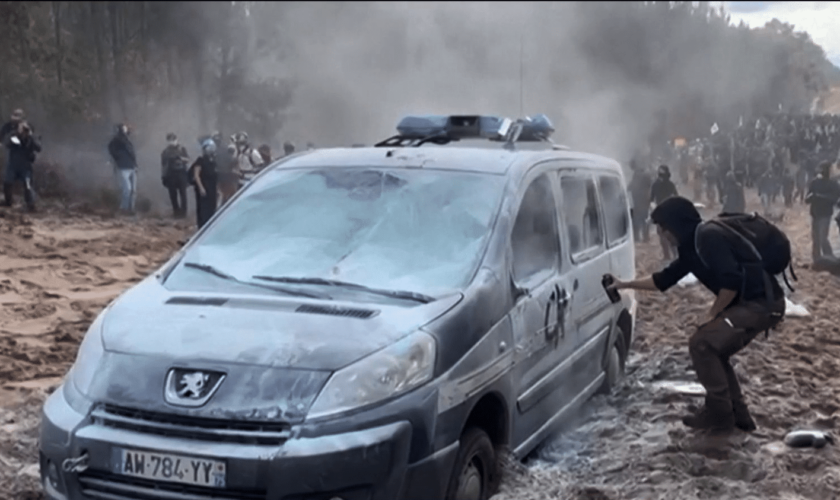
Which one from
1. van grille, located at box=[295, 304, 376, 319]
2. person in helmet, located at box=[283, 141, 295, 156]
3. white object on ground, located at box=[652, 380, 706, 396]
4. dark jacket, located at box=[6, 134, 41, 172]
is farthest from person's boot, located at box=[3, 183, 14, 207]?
van grille, located at box=[295, 304, 376, 319]

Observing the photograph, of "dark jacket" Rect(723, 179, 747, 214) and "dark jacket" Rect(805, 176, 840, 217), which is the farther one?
"dark jacket" Rect(723, 179, 747, 214)

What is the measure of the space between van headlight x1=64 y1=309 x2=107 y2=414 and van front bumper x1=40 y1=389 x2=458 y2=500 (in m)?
0.05

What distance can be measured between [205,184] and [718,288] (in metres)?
9.79

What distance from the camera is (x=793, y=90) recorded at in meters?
9.09

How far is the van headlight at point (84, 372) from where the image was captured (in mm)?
3322

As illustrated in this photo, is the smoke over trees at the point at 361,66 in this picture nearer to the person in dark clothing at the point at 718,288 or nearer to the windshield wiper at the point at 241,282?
the person in dark clothing at the point at 718,288

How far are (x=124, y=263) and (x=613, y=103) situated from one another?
32024 mm

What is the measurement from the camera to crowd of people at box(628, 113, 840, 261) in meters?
7.99

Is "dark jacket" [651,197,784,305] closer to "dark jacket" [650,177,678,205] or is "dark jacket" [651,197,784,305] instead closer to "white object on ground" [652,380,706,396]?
"white object on ground" [652,380,706,396]

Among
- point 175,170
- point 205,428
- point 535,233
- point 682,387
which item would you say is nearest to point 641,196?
point 175,170

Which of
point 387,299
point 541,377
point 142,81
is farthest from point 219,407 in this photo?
point 142,81

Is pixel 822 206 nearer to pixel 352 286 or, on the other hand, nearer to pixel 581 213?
pixel 581 213

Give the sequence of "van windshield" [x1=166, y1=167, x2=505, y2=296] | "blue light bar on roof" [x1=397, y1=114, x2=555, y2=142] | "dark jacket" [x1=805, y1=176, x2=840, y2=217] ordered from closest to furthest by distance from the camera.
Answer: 1. "van windshield" [x1=166, y1=167, x2=505, y2=296]
2. "blue light bar on roof" [x1=397, y1=114, x2=555, y2=142]
3. "dark jacket" [x1=805, y1=176, x2=840, y2=217]

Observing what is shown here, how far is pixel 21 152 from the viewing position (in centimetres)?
1344
